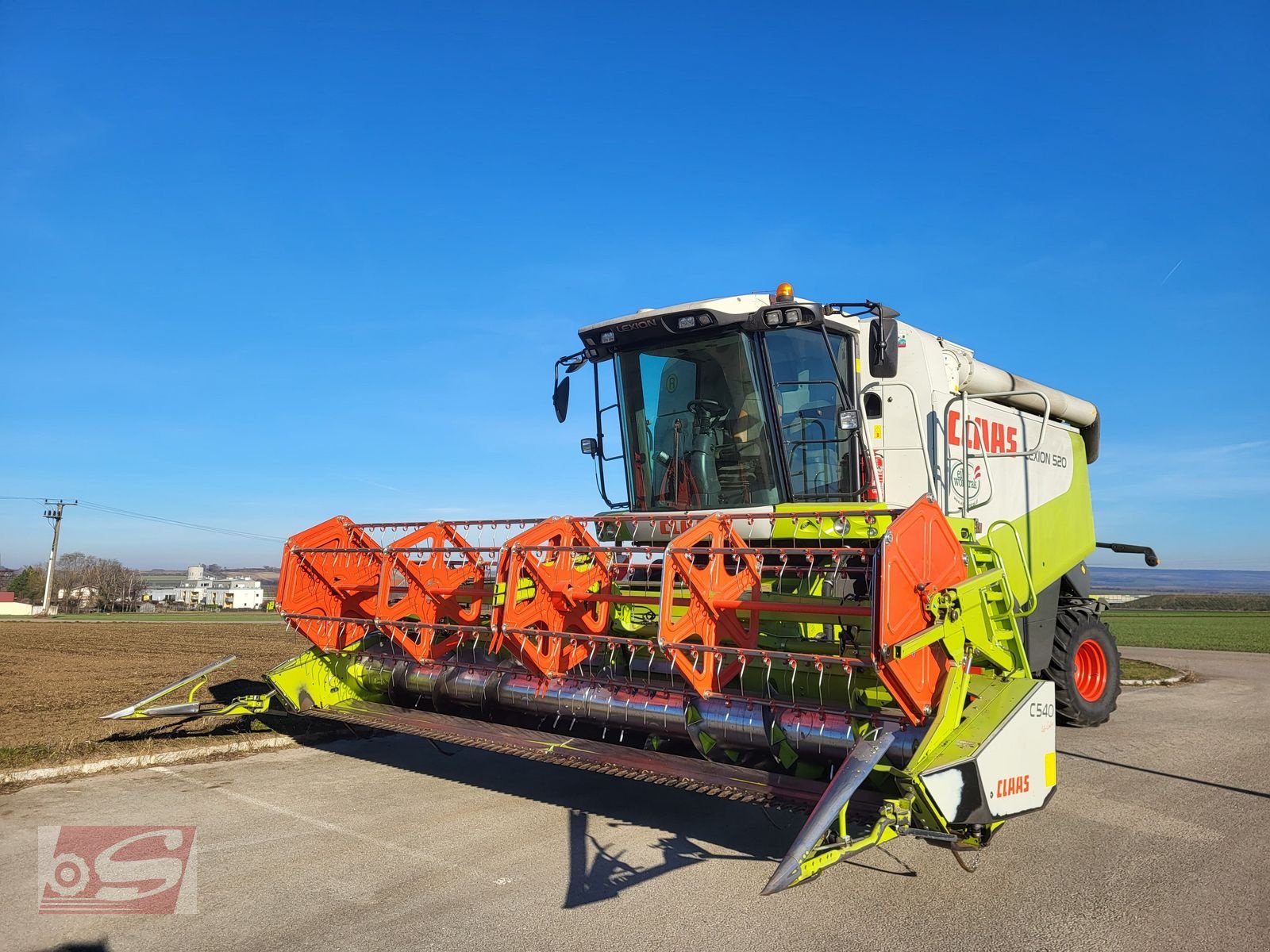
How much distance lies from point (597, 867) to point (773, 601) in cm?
171

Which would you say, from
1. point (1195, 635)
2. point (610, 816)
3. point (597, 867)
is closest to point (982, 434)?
point (610, 816)

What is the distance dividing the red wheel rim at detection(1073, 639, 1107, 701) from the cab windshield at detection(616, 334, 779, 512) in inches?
183

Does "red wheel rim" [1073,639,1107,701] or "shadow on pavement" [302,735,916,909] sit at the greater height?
"red wheel rim" [1073,639,1107,701]

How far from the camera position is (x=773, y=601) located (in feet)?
16.0

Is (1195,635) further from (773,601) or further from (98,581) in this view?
(98,581)

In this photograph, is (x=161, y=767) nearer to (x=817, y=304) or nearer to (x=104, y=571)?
(x=817, y=304)

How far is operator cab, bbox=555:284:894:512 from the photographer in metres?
6.19

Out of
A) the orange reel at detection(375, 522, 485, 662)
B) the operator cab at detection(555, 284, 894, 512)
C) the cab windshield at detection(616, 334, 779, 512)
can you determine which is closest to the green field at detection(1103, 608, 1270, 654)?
the operator cab at detection(555, 284, 894, 512)

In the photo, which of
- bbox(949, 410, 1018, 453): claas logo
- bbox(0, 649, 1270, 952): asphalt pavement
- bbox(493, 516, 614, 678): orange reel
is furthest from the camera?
bbox(949, 410, 1018, 453): claas logo

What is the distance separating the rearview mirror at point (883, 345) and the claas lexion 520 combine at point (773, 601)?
18 mm

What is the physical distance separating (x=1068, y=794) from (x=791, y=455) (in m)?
2.95

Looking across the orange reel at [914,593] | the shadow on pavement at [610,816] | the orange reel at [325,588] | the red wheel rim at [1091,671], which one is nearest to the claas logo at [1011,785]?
the orange reel at [914,593]

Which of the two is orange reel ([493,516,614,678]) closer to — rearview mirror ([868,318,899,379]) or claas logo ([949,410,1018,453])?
rearview mirror ([868,318,899,379])

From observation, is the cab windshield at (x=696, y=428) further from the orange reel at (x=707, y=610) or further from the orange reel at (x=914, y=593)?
the orange reel at (x=914, y=593)
